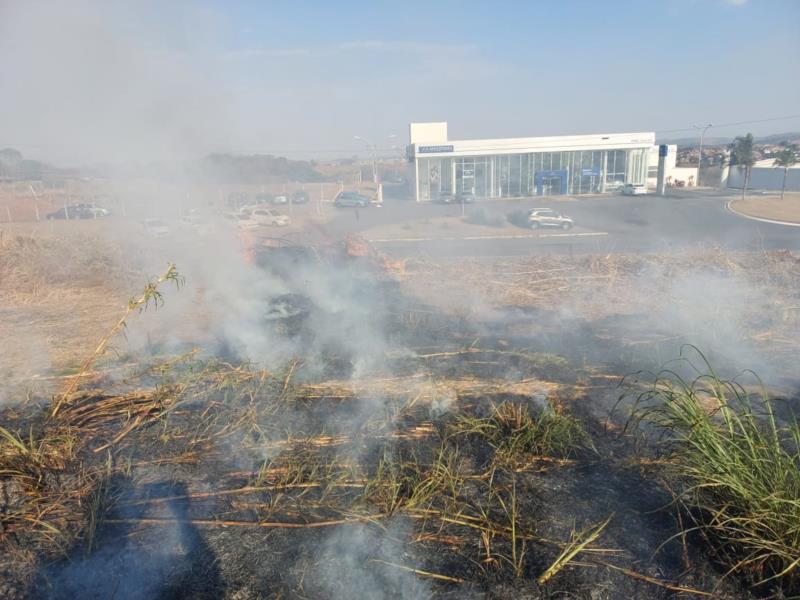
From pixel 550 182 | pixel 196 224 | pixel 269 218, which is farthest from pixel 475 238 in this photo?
pixel 550 182

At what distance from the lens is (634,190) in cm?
3459

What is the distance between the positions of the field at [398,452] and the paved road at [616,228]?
875 cm

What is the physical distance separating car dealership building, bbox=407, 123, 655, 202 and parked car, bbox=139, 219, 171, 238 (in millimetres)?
26085

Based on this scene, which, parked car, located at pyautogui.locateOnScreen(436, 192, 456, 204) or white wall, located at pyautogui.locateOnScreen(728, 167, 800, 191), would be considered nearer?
parked car, located at pyautogui.locateOnScreen(436, 192, 456, 204)

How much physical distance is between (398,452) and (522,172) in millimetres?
34965

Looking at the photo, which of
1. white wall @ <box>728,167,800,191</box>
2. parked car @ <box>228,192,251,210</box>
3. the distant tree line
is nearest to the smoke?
the distant tree line

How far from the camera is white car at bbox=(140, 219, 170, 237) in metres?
10.6

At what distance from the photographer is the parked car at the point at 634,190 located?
34438mm

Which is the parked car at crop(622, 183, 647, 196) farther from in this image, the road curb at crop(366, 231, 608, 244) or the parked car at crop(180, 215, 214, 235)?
the parked car at crop(180, 215, 214, 235)

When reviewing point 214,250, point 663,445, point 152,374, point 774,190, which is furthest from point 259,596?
point 774,190

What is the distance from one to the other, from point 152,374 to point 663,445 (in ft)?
15.9

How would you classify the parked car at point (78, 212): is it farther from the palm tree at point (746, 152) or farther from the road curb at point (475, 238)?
the palm tree at point (746, 152)

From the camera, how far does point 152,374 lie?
5.29 metres

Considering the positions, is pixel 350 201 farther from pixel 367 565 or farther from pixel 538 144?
pixel 367 565
